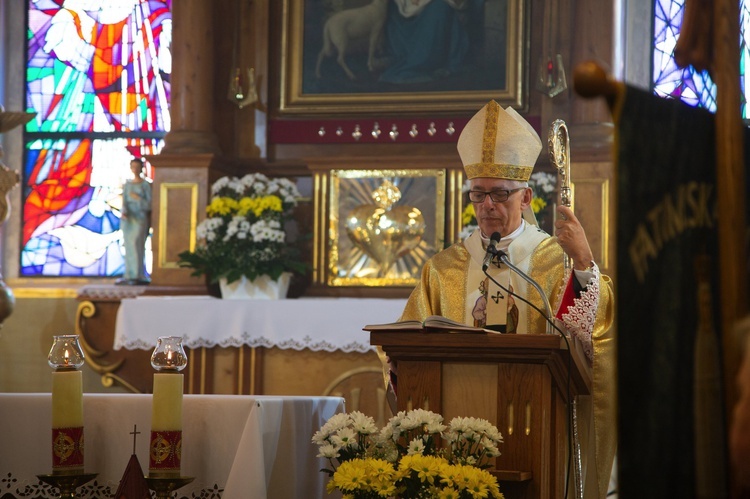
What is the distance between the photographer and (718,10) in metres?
2.10

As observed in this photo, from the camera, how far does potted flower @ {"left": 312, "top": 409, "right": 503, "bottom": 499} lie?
321 cm

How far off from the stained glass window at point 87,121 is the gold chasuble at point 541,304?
5426 millimetres

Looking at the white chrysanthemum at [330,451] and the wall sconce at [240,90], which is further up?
the wall sconce at [240,90]

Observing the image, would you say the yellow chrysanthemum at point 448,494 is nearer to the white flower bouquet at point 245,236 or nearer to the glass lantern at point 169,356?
the glass lantern at point 169,356

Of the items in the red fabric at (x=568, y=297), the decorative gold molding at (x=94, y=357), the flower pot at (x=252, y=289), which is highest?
the red fabric at (x=568, y=297)

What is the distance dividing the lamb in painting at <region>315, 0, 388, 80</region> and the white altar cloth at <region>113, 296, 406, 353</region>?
220 centimetres

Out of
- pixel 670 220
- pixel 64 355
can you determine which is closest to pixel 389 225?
pixel 64 355

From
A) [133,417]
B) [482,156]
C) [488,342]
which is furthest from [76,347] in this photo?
[482,156]

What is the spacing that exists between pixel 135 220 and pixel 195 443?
534cm

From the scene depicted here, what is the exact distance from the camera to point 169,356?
3.55 meters

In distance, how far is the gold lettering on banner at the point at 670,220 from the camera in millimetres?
2057

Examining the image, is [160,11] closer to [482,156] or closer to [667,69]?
[667,69]

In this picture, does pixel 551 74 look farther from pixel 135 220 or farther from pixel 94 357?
pixel 94 357

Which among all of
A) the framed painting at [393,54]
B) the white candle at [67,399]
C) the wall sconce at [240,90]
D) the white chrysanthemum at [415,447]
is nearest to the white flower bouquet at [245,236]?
the wall sconce at [240,90]
